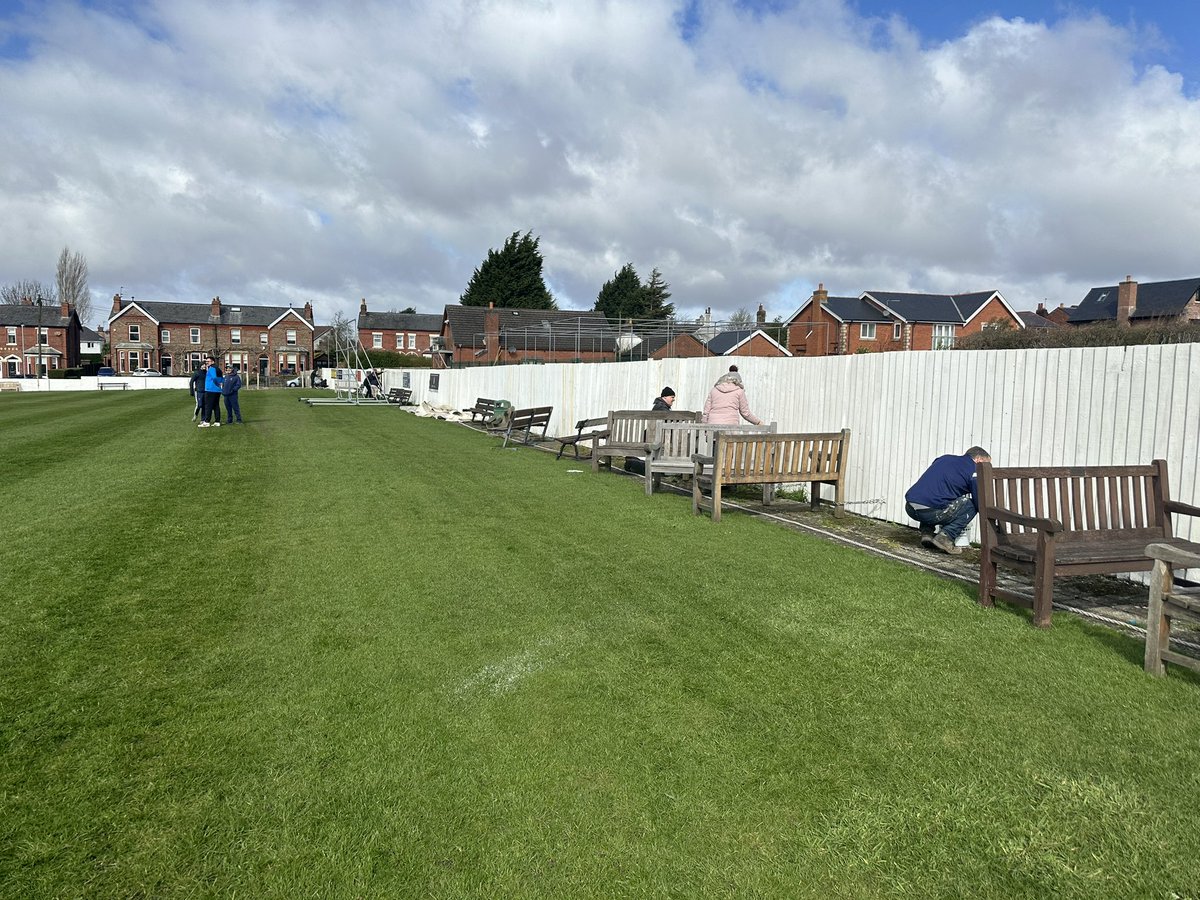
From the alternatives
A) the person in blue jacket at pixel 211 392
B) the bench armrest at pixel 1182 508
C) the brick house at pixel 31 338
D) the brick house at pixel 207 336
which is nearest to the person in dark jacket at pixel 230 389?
the person in blue jacket at pixel 211 392

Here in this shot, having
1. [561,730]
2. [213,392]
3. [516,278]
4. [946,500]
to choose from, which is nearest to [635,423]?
[946,500]

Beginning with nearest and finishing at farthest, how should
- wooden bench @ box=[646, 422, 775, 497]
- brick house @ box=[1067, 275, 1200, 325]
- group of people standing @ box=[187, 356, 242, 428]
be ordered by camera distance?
wooden bench @ box=[646, 422, 775, 497], group of people standing @ box=[187, 356, 242, 428], brick house @ box=[1067, 275, 1200, 325]

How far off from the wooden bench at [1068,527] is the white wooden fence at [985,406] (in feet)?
2.11

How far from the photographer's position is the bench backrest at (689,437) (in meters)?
11.0

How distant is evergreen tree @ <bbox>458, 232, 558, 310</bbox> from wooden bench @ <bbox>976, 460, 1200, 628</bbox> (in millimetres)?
75640

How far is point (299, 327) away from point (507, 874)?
91.0 metres

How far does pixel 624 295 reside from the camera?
82438 millimetres

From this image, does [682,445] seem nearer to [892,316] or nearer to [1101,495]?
[1101,495]

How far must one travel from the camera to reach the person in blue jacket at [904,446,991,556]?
7.90 metres

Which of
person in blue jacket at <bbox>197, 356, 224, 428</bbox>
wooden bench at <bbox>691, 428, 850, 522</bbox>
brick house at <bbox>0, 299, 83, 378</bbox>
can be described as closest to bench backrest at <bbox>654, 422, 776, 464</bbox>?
wooden bench at <bbox>691, 428, 850, 522</bbox>

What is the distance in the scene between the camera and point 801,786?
11.5 ft

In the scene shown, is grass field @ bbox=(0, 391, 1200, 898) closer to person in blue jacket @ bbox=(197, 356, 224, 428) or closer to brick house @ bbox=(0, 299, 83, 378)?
person in blue jacket @ bbox=(197, 356, 224, 428)

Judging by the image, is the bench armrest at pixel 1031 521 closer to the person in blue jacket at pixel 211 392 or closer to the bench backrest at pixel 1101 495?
the bench backrest at pixel 1101 495

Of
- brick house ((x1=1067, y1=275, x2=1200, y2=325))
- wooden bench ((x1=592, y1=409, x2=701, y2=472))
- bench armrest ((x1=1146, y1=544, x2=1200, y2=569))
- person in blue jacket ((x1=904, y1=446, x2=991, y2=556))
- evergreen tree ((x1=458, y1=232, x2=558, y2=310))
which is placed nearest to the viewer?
bench armrest ((x1=1146, y1=544, x2=1200, y2=569))
